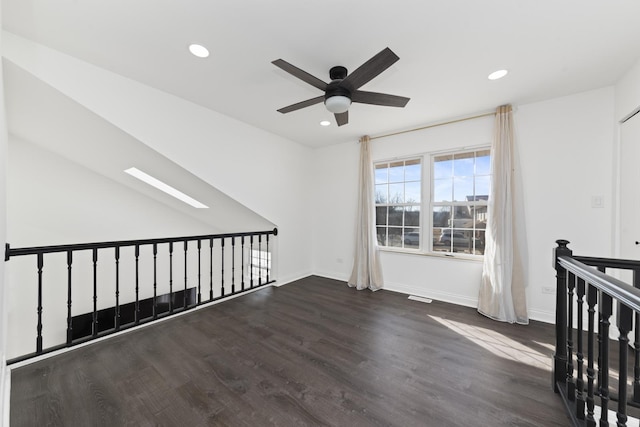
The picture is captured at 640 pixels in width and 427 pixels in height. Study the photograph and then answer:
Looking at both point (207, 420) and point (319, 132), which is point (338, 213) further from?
point (207, 420)

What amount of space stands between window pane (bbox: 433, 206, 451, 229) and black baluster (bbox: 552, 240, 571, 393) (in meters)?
1.87

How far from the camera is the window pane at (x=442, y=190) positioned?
3580 millimetres

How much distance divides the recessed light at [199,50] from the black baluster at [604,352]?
3055 mm

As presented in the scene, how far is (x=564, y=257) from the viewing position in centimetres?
167

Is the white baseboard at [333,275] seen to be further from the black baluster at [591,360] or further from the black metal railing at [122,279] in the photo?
the black baluster at [591,360]

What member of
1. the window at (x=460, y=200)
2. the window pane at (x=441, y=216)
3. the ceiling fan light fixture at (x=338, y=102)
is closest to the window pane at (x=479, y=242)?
the window at (x=460, y=200)

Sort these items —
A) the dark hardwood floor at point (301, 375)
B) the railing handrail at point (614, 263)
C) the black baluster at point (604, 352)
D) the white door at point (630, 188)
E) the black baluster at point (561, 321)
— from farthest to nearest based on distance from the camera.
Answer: the white door at point (630, 188)
the black baluster at point (561, 321)
the dark hardwood floor at point (301, 375)
the railing handrail at point (614, 263)
the black baluster at point (604, 352)

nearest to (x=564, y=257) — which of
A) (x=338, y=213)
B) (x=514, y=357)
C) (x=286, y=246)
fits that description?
(x=514, y=357)

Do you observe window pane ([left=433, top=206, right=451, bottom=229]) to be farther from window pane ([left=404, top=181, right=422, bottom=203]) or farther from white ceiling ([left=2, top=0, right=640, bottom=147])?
white ceiling ([left=2, top=0, right=640, bottom=147])

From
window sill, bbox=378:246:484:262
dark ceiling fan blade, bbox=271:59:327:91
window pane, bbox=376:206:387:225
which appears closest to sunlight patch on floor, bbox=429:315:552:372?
window sill, bbox=378:246:484:262

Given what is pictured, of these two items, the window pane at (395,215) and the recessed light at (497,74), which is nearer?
the recessed light at (497,74)

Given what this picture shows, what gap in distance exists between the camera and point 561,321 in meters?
1.73

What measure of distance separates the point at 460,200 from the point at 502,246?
83 cm

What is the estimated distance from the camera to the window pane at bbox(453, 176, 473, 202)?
3.43m
